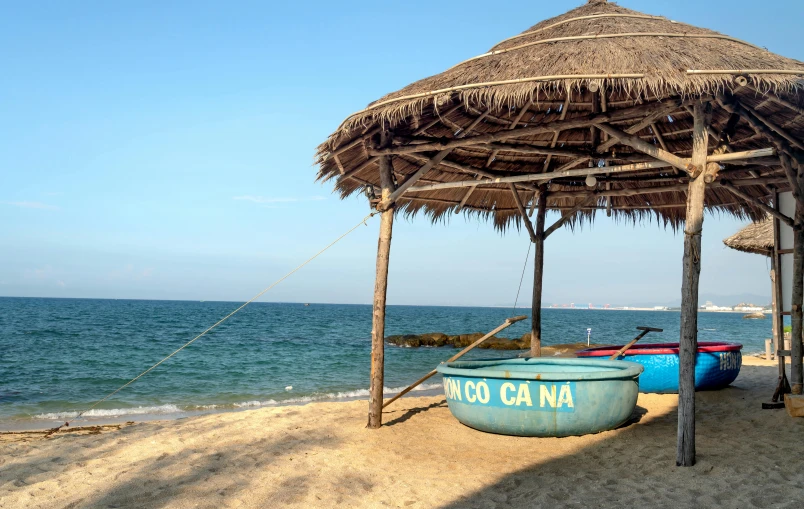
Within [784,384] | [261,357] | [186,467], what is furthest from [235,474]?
[261,357]

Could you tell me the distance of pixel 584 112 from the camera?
21.1 ft

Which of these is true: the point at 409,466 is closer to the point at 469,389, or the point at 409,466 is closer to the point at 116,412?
the point at 469,389

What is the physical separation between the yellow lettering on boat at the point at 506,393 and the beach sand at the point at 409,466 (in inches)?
13.8

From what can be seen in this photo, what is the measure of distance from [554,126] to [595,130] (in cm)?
207

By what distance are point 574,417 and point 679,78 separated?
2549 millimetres

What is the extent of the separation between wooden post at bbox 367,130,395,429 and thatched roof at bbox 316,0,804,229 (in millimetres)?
418

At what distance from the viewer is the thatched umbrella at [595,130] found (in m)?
4.00

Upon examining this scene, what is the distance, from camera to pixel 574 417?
4.73 meters

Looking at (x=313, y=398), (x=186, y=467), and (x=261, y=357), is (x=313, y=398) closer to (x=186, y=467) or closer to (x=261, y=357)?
(x=186, y=467)

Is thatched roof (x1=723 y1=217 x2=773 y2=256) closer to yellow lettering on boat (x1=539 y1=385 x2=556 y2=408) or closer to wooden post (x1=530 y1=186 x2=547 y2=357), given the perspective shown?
wooden post (x1=530 y1=186 x2=547 y2=357)

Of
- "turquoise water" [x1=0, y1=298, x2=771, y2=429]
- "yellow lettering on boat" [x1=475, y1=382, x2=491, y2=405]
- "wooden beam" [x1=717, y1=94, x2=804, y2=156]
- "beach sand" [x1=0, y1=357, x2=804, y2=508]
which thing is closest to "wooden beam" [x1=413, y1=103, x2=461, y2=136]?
"wooden beam" [x1=717, y1=94, x2=804, y2=156]

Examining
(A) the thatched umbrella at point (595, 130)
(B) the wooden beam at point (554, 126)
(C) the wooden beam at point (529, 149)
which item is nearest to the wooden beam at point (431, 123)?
(A) the thatched umbrella at point (595, 130)

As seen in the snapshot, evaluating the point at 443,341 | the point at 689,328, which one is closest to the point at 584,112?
the point at 689,328

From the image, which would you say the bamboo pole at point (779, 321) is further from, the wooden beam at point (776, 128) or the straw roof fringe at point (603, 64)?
the straw roof fringe at point (603, 64)
